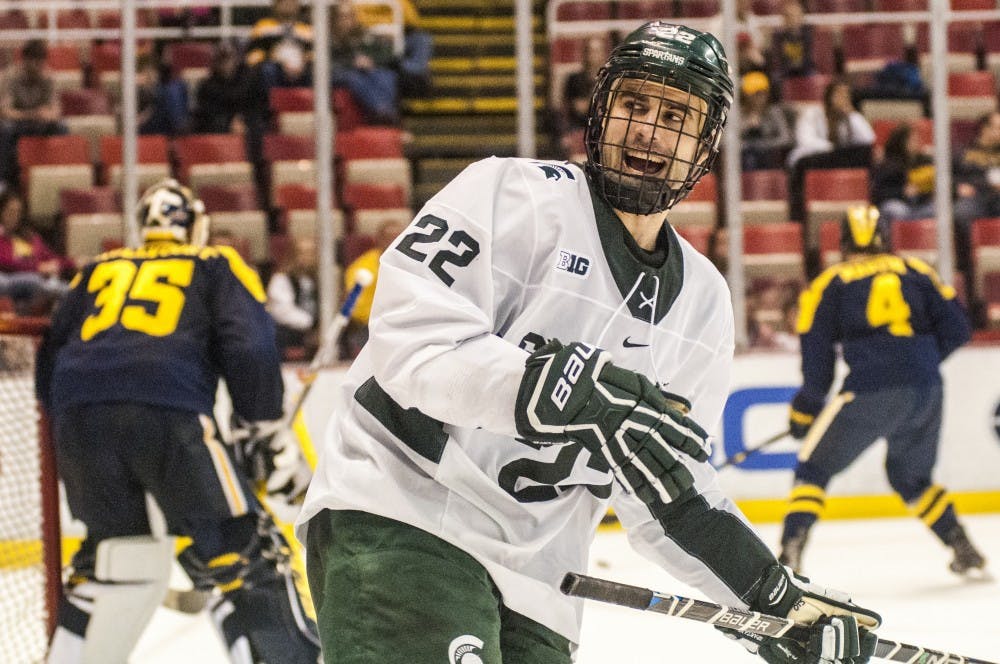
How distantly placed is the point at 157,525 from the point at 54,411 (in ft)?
1.09

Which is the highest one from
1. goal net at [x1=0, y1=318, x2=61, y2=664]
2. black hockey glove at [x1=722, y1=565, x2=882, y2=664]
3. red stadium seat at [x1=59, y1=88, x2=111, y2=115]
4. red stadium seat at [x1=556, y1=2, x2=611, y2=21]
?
red stadium seat at [x1=556, y1=2, x2=611, y2=21]

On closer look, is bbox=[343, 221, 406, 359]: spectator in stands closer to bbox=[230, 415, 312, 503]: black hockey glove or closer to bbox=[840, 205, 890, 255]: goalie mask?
bbox=[840, 205, 890, 255]: goalie mask

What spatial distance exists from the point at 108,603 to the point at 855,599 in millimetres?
2331

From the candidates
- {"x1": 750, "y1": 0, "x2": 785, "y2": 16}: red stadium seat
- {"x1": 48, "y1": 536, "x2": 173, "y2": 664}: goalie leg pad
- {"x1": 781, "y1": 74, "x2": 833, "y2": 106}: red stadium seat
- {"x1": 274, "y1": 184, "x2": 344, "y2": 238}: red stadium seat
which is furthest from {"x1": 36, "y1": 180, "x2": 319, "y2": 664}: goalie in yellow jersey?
{"x1": 750, "y1": 0, "x2": 785, "y2": 16}: red stadium seat

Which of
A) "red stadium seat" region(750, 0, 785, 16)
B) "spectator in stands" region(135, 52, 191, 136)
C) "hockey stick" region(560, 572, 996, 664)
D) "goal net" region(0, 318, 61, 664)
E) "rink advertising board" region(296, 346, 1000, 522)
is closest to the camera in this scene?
"hockey stick" region(560, 572, 996, 664)

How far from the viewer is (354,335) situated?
5.99m

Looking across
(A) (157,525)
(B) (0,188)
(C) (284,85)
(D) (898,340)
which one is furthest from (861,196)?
(A) (157,525)

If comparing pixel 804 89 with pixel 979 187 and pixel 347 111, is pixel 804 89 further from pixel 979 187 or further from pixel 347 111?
pixel 347 111

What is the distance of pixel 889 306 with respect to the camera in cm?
465

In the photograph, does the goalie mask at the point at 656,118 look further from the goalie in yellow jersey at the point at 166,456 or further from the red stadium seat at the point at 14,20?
the red stadium seat at the point at 14,20

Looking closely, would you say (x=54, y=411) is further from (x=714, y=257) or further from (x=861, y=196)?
(x=861, y=196)

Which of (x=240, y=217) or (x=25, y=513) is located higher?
(x=240, y=217)

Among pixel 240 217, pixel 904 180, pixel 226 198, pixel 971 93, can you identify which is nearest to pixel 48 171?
pixel 226 198

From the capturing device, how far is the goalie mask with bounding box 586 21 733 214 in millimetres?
1661
